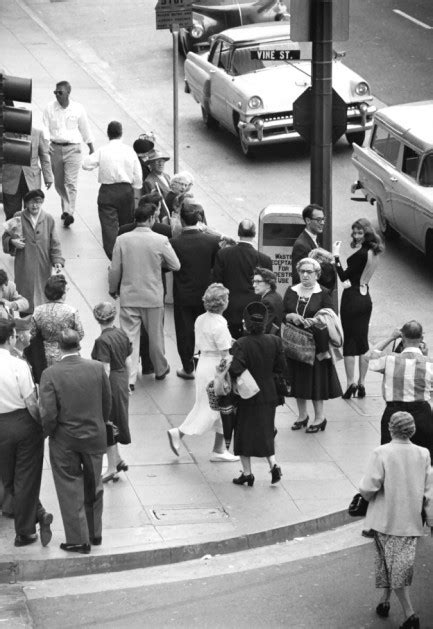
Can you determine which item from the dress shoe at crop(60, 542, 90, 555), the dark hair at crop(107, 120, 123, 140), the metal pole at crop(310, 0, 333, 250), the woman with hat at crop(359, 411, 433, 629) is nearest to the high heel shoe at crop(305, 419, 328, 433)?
the metal pole at crop(310, 0, 333, 250)

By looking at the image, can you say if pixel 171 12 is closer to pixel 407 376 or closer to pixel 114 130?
pixel 114 130

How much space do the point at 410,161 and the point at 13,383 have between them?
864 cm

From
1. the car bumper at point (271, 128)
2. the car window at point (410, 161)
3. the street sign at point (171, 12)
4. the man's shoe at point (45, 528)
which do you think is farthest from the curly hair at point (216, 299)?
the car bumper at point (271, 128)

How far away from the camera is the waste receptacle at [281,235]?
53.0 ft

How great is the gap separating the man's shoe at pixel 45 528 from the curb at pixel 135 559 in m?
0.21

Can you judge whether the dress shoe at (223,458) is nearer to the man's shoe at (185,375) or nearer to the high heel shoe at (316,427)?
the high heel shoe at (316,427)

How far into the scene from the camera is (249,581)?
36.6 feet

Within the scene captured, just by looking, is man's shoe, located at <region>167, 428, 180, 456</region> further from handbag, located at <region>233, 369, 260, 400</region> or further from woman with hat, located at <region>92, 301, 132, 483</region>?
handbag, located at <region>233, 369, 260, 400</region>

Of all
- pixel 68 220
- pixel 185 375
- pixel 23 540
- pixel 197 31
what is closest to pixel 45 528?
pixel 23 540

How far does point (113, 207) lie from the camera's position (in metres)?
17.2

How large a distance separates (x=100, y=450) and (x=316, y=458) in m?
2.71

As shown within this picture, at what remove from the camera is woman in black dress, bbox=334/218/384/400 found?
1461 cm

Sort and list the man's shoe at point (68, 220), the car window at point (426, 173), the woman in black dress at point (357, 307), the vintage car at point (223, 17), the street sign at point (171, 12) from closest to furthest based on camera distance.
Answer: the woman in black dress at point (357, 307), the car window at point (426, 173), the street sign at point (171, 12), the man's shoe at point (68, 220), the vintage car at point (223, 17)

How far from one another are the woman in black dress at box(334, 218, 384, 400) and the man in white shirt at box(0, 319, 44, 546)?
4242 millimetres
